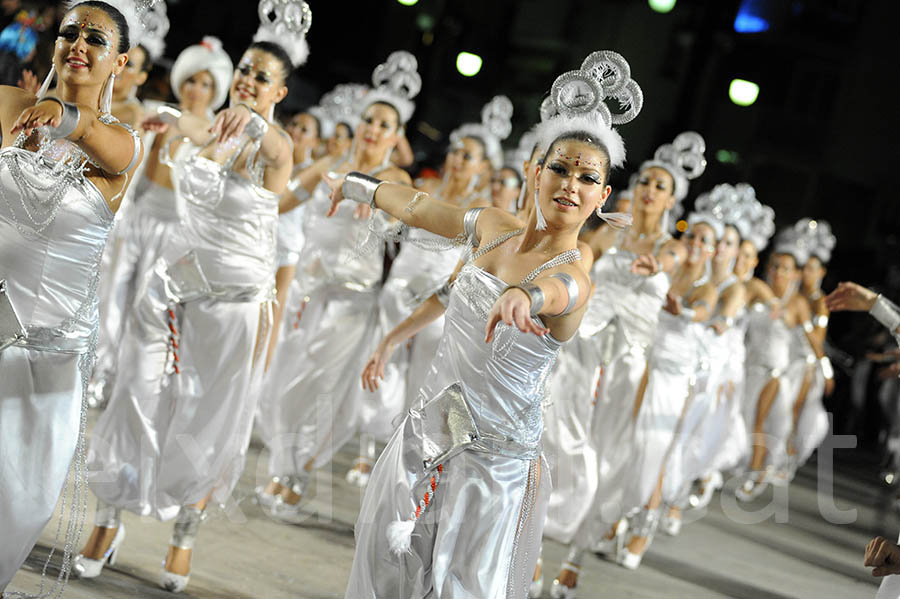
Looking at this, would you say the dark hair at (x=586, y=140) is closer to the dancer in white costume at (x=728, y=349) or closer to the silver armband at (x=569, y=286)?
the silver armband at (x=569, y=286)

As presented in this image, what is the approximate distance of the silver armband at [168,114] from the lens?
414cm

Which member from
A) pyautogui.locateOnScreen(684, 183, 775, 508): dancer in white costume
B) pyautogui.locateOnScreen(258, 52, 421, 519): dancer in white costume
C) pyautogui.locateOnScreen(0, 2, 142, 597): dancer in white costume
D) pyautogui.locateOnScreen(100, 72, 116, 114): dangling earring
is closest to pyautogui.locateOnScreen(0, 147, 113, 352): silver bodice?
pyautogui.locateOnScreen(0, 2, 142, 597): dancer in white costume

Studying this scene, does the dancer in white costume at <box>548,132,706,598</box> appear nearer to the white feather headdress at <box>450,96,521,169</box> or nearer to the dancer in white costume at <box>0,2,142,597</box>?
the white feather headdress at <box>450,96,521,169</box>

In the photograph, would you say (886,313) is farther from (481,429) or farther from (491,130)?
(491,130)

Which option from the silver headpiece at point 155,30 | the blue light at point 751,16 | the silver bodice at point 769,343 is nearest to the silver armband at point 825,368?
the silver bodice at point 769,343

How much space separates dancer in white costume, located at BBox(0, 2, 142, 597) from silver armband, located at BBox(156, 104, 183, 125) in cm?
92

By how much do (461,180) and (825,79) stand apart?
1296 cm

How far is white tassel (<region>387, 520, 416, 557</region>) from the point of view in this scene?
3035 millimetres

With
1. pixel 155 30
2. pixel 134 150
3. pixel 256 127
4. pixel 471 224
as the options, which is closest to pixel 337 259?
pixel 155 30

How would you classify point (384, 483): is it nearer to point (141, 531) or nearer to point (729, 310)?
point (141, 531)

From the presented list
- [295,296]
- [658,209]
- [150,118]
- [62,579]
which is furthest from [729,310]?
[62,579]

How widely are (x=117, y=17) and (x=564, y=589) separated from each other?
10.4ft

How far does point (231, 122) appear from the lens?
377 cm

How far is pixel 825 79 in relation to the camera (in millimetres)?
17797
